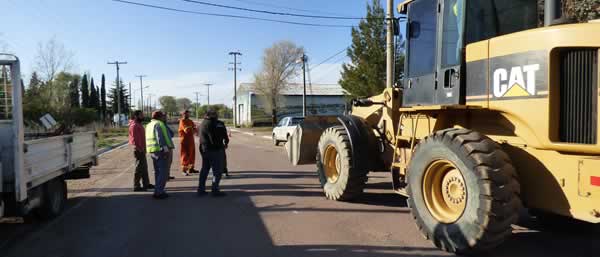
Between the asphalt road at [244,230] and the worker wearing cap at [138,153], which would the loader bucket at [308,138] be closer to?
the asphalt road at [244,230]

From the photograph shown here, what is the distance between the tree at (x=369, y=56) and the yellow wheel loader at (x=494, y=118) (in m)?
30.1

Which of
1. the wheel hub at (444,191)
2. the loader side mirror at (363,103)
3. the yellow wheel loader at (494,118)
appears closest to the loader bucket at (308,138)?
the loader side mirror at (363,103)

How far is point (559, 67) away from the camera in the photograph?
462 cm

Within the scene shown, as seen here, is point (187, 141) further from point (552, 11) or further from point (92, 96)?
point (92, 96)

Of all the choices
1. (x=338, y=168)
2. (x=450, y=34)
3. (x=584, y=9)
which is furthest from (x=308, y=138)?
(x=584, y=9)

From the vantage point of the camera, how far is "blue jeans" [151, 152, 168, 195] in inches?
352

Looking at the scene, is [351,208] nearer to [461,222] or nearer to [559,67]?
[461,222]

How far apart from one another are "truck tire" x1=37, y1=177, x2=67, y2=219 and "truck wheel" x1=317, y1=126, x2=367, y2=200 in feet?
14.0

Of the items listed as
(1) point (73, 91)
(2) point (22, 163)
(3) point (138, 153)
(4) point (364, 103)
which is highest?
(1) point (73, 91)

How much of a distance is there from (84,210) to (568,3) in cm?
977

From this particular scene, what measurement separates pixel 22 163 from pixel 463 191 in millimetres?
4959

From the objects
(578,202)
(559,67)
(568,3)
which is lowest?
(578,202)

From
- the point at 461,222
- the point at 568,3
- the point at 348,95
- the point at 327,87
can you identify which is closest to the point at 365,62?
the point at 348,95

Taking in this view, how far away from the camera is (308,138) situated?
978 centimetres
